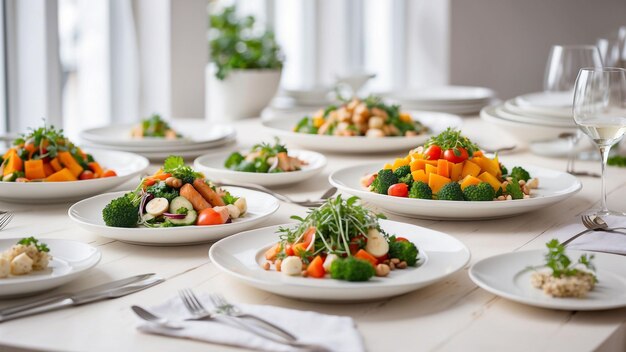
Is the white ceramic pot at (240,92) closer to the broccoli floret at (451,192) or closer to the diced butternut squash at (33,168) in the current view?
the diced butternut squash at (33,168)

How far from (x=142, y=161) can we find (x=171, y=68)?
4.79 ft

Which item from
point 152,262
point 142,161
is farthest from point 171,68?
point 152,262

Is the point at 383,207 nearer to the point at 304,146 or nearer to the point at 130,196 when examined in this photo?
the point at 130,196

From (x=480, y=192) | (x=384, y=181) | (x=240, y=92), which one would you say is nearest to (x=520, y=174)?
(x=480, y=192)

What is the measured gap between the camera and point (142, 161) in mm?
2471

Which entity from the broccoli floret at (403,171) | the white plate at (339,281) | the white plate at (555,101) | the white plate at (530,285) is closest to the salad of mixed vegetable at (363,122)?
the white plate at (555,101)

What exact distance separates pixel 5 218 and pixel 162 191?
43 cm

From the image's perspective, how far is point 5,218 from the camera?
6.50 feet

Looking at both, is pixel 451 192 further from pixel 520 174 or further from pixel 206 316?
pixel 206 316

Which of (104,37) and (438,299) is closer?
(438,299)

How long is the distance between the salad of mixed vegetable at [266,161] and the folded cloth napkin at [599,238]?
81 cm

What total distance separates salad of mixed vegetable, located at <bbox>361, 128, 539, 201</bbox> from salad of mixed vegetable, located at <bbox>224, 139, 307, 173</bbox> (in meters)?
0.38

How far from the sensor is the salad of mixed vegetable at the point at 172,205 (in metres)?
1.76

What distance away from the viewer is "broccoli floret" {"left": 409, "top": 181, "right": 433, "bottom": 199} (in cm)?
195
